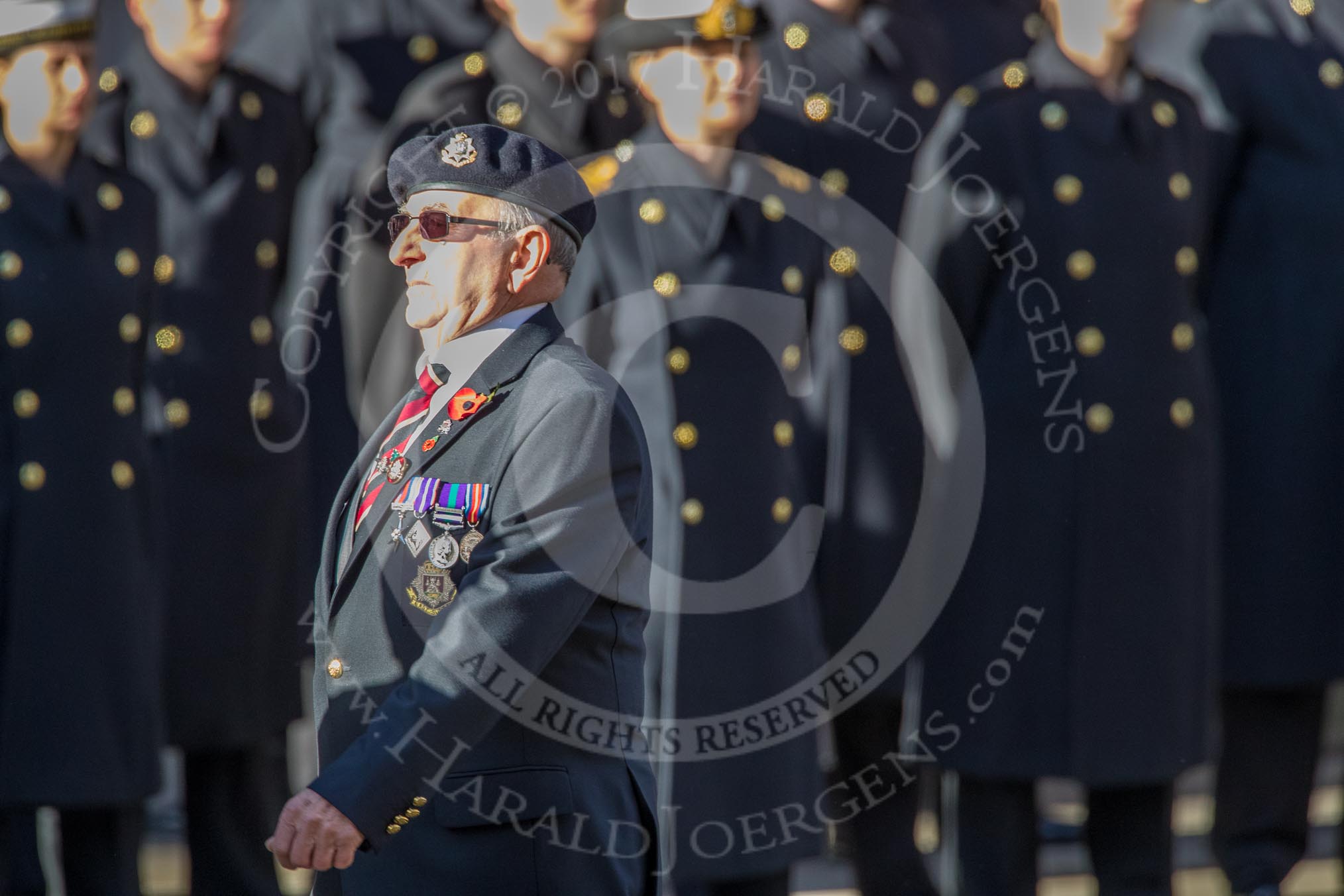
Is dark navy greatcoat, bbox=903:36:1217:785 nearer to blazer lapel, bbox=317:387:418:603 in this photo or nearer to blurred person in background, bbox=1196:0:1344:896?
blurred person in background, bbox=1196:0:1344:896

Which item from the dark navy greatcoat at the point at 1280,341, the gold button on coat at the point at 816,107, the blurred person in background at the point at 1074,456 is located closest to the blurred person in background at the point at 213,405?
the gold button on coat at the point at 816,107

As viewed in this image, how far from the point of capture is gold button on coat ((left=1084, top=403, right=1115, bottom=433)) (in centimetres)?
334

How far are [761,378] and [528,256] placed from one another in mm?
1219

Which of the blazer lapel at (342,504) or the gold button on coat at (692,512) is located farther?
the gold button on coat at (692,512)

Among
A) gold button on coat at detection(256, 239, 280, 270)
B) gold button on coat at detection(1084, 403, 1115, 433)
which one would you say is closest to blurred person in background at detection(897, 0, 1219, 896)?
gold button on coat at detection(1084, 403, 1115, 433)

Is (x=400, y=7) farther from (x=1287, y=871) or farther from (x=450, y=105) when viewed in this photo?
(x=1287, y=871)

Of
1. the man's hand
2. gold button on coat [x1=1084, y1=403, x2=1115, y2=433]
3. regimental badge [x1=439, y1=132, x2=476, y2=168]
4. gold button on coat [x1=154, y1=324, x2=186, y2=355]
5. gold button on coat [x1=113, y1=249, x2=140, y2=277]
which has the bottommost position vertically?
the man's hand

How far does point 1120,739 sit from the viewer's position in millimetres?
3332

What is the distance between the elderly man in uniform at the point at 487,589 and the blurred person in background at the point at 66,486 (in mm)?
1202

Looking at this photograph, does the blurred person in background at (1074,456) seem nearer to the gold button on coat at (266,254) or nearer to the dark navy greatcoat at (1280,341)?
the dark navy greatcoat at (1280,341)

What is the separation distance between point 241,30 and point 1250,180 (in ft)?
6.36

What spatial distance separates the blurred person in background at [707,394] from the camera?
3268 mm

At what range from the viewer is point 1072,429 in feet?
11.0

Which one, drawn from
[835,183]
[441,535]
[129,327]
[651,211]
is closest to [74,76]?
[129,327]
